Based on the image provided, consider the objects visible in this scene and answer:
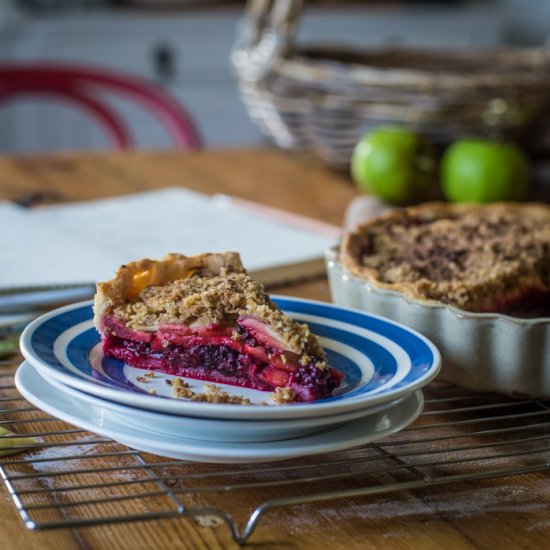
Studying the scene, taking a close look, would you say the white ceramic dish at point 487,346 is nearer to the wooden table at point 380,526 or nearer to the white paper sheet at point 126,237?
the wooden table at point 380,526

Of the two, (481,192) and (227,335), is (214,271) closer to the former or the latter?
(227,335)

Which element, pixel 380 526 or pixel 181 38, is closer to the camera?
pixel 380 526

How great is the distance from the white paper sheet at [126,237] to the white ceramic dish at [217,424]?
1.62 feet

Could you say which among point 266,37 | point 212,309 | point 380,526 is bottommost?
point 380,526

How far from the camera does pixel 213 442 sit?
69 centimetres

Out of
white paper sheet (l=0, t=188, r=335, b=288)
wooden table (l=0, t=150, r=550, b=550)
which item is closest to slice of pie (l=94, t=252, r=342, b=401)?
wooden table (l=0, t=150, r=550, b=550)

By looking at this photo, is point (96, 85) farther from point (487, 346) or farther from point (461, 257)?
point (487, 346)

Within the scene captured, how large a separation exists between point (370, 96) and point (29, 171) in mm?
709

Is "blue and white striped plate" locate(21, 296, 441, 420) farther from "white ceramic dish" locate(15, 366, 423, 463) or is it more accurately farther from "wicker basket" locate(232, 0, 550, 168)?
"wicker basket" locate(232, 0, 550, 168)

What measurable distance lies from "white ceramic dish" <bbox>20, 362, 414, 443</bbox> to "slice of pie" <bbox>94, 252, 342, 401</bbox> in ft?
0.16

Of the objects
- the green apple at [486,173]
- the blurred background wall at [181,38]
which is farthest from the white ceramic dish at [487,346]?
the blurred background wall at [181,38]

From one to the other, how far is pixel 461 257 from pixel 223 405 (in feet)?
1.50

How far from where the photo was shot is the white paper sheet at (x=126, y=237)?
1.25 metres

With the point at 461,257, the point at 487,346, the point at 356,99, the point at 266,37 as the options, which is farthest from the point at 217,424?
the point at 266,37
